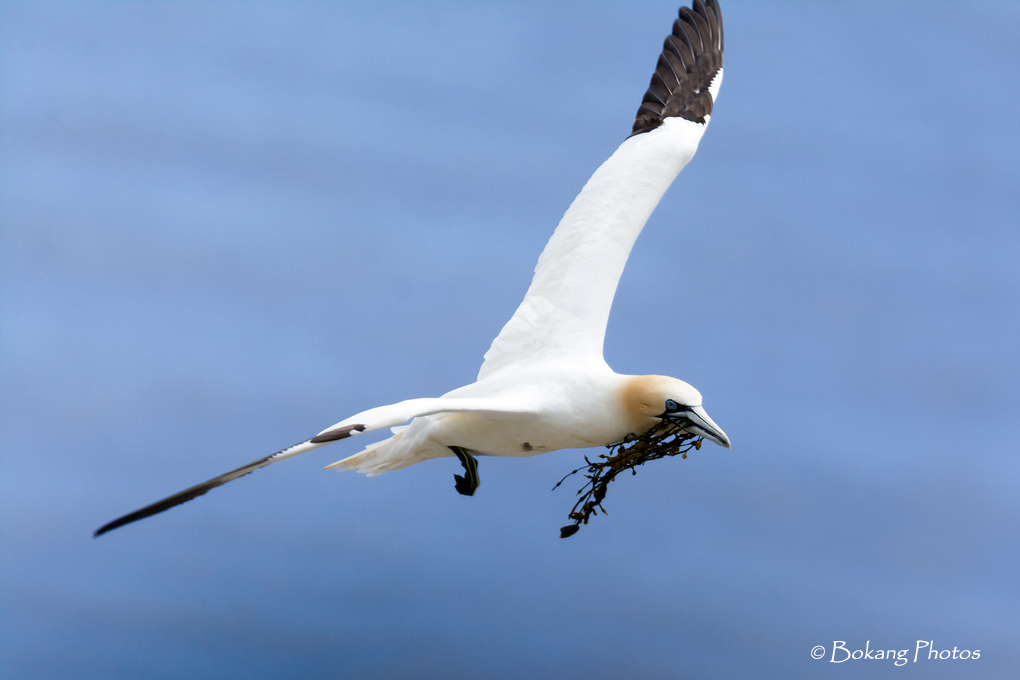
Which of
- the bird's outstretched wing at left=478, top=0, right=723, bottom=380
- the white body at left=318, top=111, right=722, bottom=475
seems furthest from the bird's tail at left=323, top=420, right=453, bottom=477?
the bird's outstretched wing at left=478, top=0, right=723, bottom=380

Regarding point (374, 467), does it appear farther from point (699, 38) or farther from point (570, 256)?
point (699, 38)

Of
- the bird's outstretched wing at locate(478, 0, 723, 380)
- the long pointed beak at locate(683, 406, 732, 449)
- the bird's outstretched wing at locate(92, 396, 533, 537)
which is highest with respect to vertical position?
the bird's outstretched wing at locate(478, 0, 723, 380)

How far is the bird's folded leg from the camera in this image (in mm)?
8172

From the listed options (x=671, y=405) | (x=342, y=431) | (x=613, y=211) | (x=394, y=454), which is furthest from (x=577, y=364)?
(x=342, y=431)

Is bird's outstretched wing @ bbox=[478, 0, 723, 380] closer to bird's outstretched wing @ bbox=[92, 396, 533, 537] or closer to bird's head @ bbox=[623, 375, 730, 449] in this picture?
bird's head @ bbox=[623, 375, 730, 449]

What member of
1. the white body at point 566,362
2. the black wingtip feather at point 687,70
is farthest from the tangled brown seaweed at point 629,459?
the black wingtip feather at point 687,70

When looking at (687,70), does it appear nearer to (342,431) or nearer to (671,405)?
(671,405)

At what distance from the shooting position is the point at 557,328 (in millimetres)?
8531

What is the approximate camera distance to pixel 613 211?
30.5ft

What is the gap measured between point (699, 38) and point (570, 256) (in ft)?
12.3

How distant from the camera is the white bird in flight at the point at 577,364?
716 cm

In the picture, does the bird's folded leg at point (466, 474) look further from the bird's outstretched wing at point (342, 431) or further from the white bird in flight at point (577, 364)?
the bird's outstretched wing at point (342, 431)

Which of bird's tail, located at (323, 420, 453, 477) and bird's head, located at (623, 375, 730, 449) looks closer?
bird's head, located at (623, 375, 730, 449)


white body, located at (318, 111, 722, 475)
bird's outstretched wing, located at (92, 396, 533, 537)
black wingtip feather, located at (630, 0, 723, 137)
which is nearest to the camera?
bird's outstretched wing, located at (92, 396, 533, 537)
